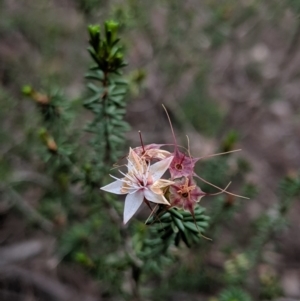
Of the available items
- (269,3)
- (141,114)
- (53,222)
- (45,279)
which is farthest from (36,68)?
(269,3)

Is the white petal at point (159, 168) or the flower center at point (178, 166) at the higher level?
the flower center at point (178, 166)

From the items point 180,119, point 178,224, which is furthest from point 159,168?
point 180,119

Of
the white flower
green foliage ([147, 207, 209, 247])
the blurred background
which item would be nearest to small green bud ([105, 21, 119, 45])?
the white flower

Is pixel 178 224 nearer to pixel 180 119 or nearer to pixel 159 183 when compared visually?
pixel 159 183

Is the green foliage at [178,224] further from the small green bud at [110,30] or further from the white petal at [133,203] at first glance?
the small green bud at [110,30]

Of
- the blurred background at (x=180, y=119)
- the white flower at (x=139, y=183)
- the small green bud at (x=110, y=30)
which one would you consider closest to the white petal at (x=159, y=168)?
the white flower at (x=139, y=183)
